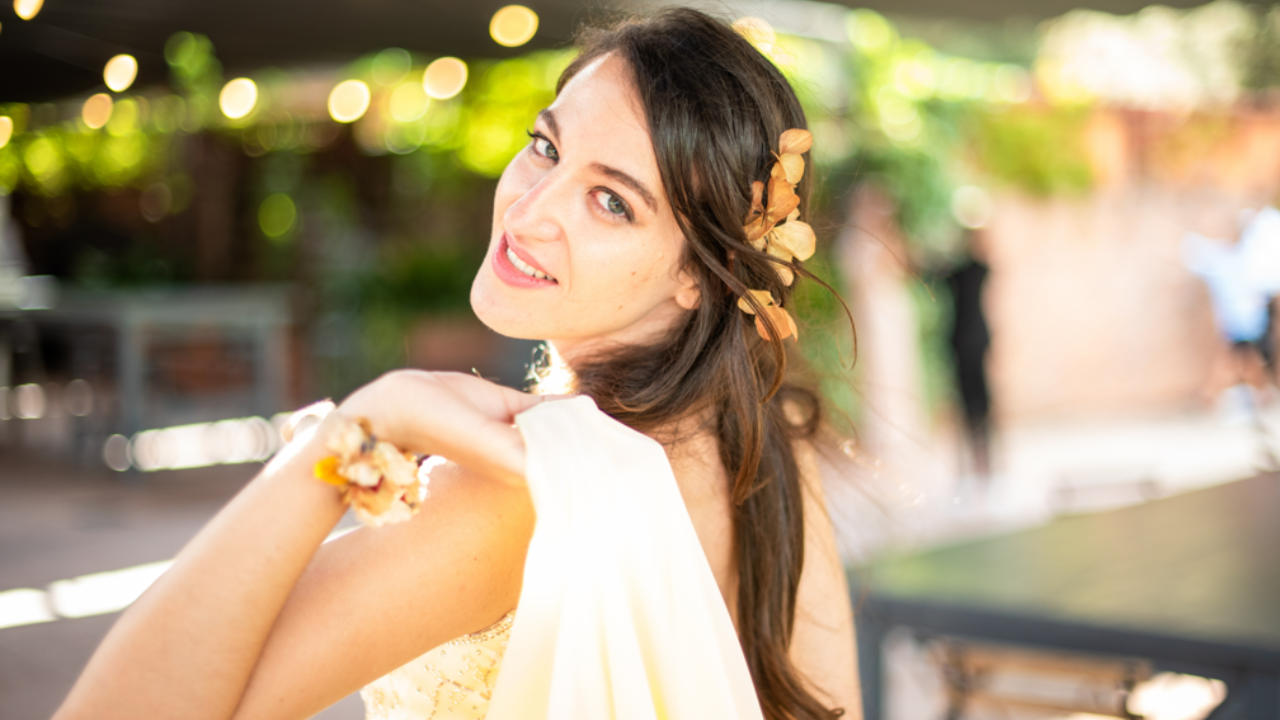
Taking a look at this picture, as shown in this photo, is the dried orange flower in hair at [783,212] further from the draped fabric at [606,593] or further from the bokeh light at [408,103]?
the bokeh light at [408,103]

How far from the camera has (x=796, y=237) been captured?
1381 millimetres

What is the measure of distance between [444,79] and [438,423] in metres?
9.20

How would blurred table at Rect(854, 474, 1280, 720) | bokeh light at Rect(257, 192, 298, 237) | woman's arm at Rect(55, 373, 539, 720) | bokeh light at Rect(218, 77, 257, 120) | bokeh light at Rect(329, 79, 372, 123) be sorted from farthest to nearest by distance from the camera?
bokeh light at Rect(257, 192, 298, 237), bokeh light at Rect(329, 79, 372, 123), bokeh light at Rect(218, 77, 257, 120), blurred table at Rect(854, 474, 1280, 720), woman's arm at Rect(55, 373, 539, 720)

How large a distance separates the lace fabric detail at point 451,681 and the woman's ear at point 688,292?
0.50 m

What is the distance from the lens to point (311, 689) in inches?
40.1

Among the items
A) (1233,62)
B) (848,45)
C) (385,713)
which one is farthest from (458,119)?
(1233,62)

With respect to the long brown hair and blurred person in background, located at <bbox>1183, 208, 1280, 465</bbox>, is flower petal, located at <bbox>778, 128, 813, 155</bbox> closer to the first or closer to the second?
the long brown hair

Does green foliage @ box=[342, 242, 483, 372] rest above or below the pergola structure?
below

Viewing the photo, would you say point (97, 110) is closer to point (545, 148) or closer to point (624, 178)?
point (545, 148)

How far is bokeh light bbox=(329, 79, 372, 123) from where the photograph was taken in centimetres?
1010

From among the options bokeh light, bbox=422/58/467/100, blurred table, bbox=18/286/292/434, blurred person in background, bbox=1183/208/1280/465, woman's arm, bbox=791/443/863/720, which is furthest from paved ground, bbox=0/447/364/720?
blurred person in background, bbox=1183/208/1280/465

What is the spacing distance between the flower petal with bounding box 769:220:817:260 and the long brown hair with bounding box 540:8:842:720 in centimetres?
3

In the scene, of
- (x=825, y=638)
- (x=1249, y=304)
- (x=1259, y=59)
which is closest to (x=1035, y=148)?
(x=1249, y=304)

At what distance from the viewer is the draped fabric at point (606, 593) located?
3.14 feet
